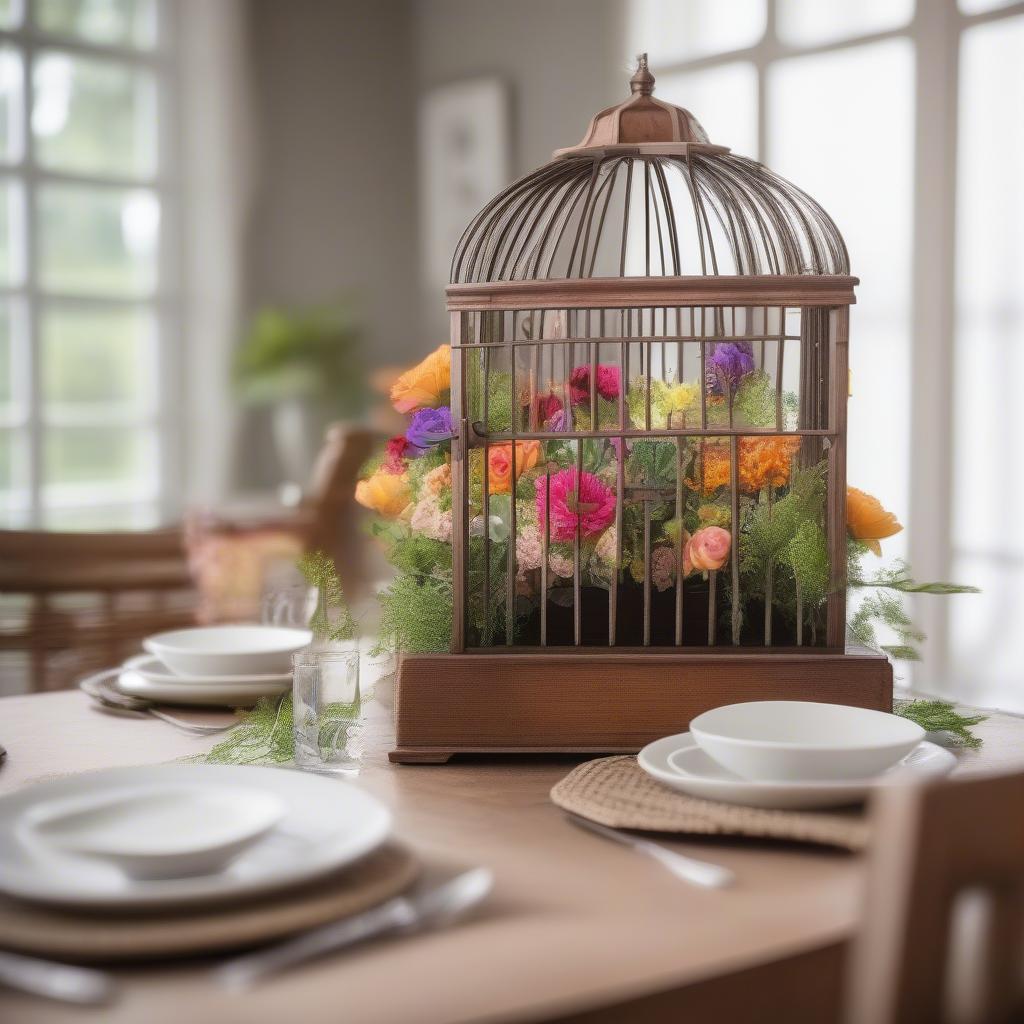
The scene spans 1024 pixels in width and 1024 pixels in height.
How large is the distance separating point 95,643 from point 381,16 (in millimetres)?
3123

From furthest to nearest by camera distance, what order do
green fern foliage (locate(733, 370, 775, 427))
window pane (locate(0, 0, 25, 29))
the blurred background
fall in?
window pane (locate(0, 0, 25, 29)) → the blurred background → green fern foliage (locate(733, 370, 775, 427))

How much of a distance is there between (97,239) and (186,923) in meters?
3.94

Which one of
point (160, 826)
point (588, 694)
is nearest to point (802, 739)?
point (588, 694)

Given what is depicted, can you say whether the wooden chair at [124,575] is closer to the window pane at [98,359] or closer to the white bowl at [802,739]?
the window pane at [98,359]

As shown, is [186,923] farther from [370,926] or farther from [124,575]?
[124,575]

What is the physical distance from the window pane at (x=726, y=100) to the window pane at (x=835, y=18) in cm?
16

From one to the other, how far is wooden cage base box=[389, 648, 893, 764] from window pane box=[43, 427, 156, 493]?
10.9 ft

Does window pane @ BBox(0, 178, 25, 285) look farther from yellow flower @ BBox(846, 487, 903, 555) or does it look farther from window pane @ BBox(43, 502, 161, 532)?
yellow flower @ BBox(846, 487, 903, 555)

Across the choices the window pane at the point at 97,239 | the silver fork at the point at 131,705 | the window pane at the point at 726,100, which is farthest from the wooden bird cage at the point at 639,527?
the window pane at the point at 97,239

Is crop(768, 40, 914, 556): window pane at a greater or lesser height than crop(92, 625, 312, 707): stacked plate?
greater

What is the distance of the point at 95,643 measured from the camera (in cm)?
253

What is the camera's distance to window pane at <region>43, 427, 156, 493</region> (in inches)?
168

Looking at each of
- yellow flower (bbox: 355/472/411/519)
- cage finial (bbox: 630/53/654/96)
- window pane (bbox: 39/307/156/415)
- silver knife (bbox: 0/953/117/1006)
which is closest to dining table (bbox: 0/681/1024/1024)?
silver knife (bbox: 0/953/117/1006)

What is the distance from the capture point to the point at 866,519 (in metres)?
1.26
